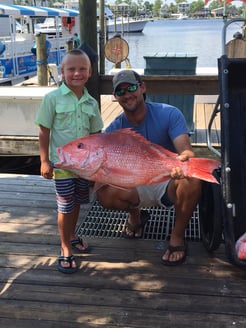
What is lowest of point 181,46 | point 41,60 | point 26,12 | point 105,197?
point 105,197

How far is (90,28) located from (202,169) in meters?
2.17

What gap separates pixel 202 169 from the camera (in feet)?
7.85

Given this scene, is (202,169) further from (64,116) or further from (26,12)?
(26,12)

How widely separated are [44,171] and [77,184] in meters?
0.27

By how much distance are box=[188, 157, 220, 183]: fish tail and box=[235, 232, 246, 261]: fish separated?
0.51 m

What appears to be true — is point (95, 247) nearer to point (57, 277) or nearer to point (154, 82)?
point (57, 277)

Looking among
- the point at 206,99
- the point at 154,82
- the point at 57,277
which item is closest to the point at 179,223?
the point at 57,277

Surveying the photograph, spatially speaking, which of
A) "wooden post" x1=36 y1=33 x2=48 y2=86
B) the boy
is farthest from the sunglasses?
"wooden post" x1=36 y1=33 x2=48 y2=86

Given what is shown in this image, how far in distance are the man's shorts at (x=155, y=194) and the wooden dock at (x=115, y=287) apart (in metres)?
0.40

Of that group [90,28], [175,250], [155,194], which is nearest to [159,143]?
[155,194]

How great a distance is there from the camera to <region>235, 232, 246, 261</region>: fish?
2561 mm

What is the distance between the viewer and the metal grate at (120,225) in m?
3.40

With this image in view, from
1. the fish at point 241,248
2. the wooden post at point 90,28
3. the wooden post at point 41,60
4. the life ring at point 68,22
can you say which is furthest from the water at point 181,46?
the fish at point 241,248

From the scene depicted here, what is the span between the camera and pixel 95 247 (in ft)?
10.5
